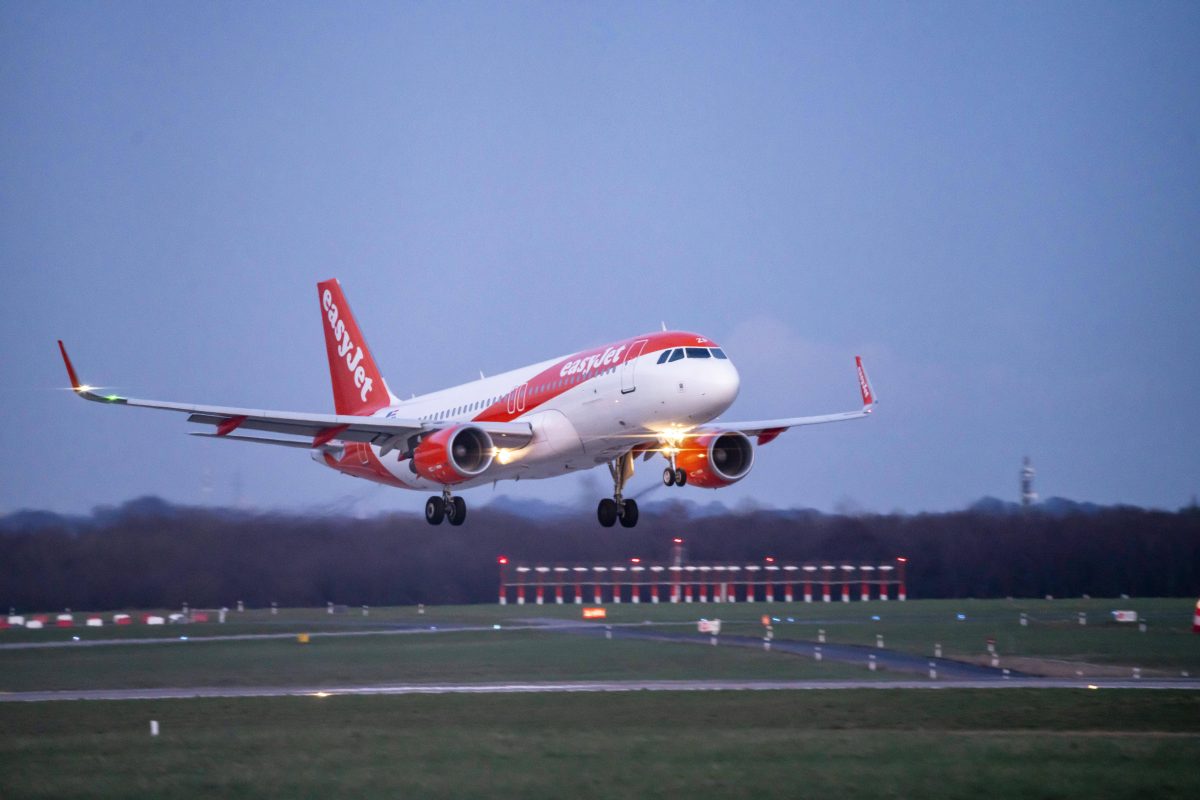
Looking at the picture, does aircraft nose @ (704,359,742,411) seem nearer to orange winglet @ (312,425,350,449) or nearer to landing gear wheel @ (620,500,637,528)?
landing gear wheel @ (620,500,637,528)

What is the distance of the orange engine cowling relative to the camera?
41656 millimetres

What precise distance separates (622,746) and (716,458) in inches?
477

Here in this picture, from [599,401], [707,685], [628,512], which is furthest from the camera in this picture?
[707,685]

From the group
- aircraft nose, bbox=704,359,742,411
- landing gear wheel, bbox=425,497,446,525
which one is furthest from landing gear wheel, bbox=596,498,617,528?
aircraft nose, bbox=704,359,742,411

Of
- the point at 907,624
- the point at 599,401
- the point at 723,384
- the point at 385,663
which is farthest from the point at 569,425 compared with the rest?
the point at 907,624

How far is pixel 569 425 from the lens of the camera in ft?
131

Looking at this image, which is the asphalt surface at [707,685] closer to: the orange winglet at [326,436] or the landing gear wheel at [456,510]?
the landing gear wheel at [456,510]

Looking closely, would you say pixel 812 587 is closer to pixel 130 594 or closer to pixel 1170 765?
pixel 130 594

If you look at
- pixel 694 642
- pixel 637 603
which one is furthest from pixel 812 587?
pixel 694 642

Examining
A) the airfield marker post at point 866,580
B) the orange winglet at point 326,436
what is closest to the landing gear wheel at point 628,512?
the orange winglet at point 326,436

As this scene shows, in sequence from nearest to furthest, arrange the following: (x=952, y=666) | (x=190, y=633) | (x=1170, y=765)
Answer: (x=1170, y=765) → (x=952, y=666) → (x=190, y=633)

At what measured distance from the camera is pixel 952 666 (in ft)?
162

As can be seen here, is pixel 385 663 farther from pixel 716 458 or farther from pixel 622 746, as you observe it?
pixel 622 746

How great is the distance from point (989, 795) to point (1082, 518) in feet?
203
